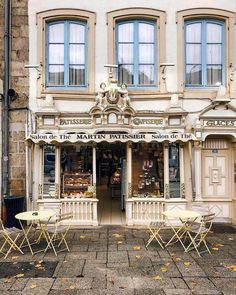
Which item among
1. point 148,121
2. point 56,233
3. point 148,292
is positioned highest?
point 148,121

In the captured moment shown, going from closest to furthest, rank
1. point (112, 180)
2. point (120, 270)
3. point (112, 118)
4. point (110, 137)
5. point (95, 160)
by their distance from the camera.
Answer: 1. point (120, 270)
2. point (110, 137)
3. point (112, 118)
4. point (95, 160)
5. point (112, 180)

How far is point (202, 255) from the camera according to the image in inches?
262

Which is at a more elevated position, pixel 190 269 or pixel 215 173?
pixel 215 173

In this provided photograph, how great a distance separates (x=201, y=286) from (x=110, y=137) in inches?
180

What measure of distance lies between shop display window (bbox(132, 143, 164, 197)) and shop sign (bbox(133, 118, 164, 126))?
0.60 metres

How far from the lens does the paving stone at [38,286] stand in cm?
495

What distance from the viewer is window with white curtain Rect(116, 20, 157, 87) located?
9875 mm

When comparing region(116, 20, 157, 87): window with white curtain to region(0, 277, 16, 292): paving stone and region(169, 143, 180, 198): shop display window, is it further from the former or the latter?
region(0, 277, 16, 292): paving stone

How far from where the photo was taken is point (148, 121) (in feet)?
31.4

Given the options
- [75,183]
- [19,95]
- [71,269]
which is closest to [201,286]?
[71,269]

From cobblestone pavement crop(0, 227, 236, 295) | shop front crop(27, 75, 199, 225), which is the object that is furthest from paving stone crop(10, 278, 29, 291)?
shop front crop(27, 75, 199, 225)

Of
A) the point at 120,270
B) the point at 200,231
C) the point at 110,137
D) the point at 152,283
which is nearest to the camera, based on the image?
the point at 152,283

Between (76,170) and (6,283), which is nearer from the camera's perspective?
(6,283)

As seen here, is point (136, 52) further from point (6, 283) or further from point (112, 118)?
point (6, 283)
